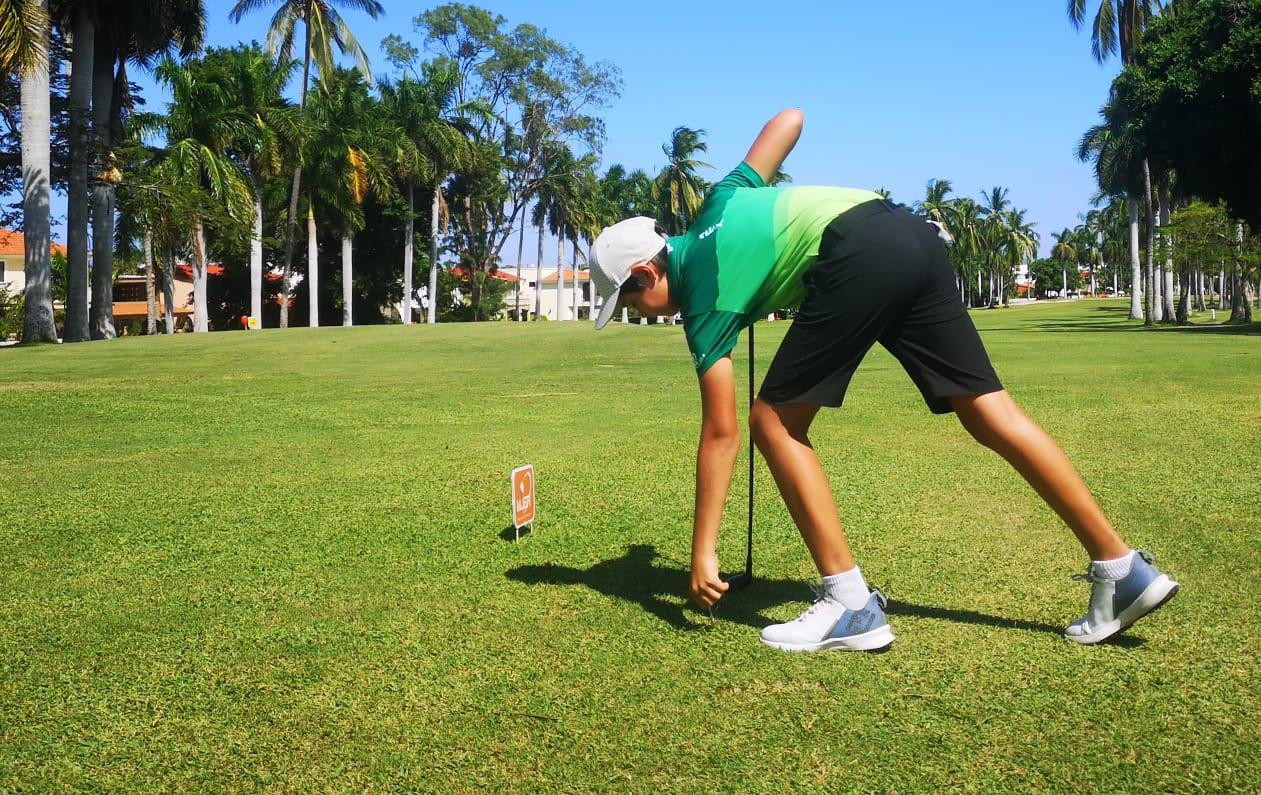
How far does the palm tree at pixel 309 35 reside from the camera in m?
46.3

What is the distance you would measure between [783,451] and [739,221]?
0.79 m

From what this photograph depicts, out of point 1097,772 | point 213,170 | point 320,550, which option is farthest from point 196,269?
point 1097,772

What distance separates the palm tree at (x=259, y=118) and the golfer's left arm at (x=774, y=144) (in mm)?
41780

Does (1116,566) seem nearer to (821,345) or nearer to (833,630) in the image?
(833,630)

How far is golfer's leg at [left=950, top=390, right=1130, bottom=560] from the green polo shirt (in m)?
0.76

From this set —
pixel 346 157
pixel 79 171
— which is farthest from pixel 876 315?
pixel 346 157

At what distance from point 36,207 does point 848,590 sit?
2718cm

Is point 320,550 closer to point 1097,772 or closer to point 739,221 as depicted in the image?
point 739,221

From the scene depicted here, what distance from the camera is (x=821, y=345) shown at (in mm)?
3518

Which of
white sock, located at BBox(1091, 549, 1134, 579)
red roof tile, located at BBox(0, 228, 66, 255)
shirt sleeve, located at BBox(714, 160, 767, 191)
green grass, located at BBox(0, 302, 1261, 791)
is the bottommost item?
green grass, located at BBox(0, 302, 1261, 791)

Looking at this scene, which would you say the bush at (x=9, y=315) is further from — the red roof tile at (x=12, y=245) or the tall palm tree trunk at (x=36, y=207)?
the red roof tile at (x=12, y=245)

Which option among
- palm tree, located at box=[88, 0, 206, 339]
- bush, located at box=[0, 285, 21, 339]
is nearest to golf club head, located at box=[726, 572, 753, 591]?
palm tree, located at box=[88, 0, 206, 339]

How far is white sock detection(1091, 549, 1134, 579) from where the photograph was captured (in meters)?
3.50

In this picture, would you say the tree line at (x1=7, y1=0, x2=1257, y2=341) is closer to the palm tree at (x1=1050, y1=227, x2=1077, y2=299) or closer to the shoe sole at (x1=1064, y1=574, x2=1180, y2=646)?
the shoe sole at (x1=1064, y1=574, x2=1180, y2=646)
